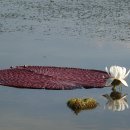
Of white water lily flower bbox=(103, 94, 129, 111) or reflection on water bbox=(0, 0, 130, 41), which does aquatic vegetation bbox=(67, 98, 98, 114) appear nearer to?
white water lily flower bbox=(103, 94, 129, 111)

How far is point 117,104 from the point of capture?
493 centimetres

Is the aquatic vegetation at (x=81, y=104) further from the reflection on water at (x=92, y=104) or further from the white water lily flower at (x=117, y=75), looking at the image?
the white water lily flower at (x=117, y=75)

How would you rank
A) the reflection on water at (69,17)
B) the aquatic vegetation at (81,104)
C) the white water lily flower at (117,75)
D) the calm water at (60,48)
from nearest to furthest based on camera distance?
the calm water at (60,48) → the aquatic vegetation at (81,104) → the white water lily flower at (117,75) → the reflection on water at (69,17)

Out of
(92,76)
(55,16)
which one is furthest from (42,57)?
(55,16)

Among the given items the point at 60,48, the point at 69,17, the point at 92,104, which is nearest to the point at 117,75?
the point at 92,104

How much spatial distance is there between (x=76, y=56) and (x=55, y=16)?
156 inches

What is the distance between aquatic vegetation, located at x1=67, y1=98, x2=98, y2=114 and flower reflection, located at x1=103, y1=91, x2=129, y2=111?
0.17 m

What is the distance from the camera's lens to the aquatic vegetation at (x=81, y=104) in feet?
15.5

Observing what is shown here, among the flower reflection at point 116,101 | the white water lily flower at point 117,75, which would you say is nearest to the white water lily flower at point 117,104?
the flower reflection at point 116,101

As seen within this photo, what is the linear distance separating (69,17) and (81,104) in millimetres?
6184

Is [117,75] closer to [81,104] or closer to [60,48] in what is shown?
[81,104]

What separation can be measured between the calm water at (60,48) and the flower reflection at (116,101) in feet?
0.24

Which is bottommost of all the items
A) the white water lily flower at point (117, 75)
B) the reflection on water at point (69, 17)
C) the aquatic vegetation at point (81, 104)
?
the aquatic vegetation at point (81, 104)

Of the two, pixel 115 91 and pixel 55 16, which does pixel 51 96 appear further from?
pixel 55 16
